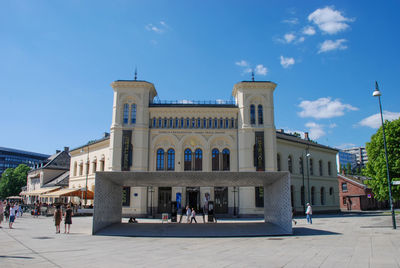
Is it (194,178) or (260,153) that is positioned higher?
(260,153)

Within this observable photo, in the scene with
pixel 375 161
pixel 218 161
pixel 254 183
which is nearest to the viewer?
pixel 254 183

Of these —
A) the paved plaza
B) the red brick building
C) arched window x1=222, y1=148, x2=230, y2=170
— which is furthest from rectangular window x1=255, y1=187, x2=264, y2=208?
the red brick building

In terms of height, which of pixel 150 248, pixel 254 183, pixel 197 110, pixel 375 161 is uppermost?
pixel 197 110

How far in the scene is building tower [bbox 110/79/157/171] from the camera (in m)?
35.4

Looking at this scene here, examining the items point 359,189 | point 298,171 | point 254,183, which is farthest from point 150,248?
point 359,189

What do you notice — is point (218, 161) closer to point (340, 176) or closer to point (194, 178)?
point (194, 178)

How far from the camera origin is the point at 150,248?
526 inches

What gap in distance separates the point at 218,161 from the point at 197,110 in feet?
22.0

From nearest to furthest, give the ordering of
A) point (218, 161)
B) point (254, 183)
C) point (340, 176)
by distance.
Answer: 1. point (254, 183)
2. point (218, 161)
3. point (340, 176)

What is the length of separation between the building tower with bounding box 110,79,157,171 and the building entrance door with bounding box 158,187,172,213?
3300mm

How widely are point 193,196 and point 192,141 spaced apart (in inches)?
259

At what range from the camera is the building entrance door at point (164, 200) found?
35625 millimetres

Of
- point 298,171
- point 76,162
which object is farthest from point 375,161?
point 76,162

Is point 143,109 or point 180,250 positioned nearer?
point 180,250
